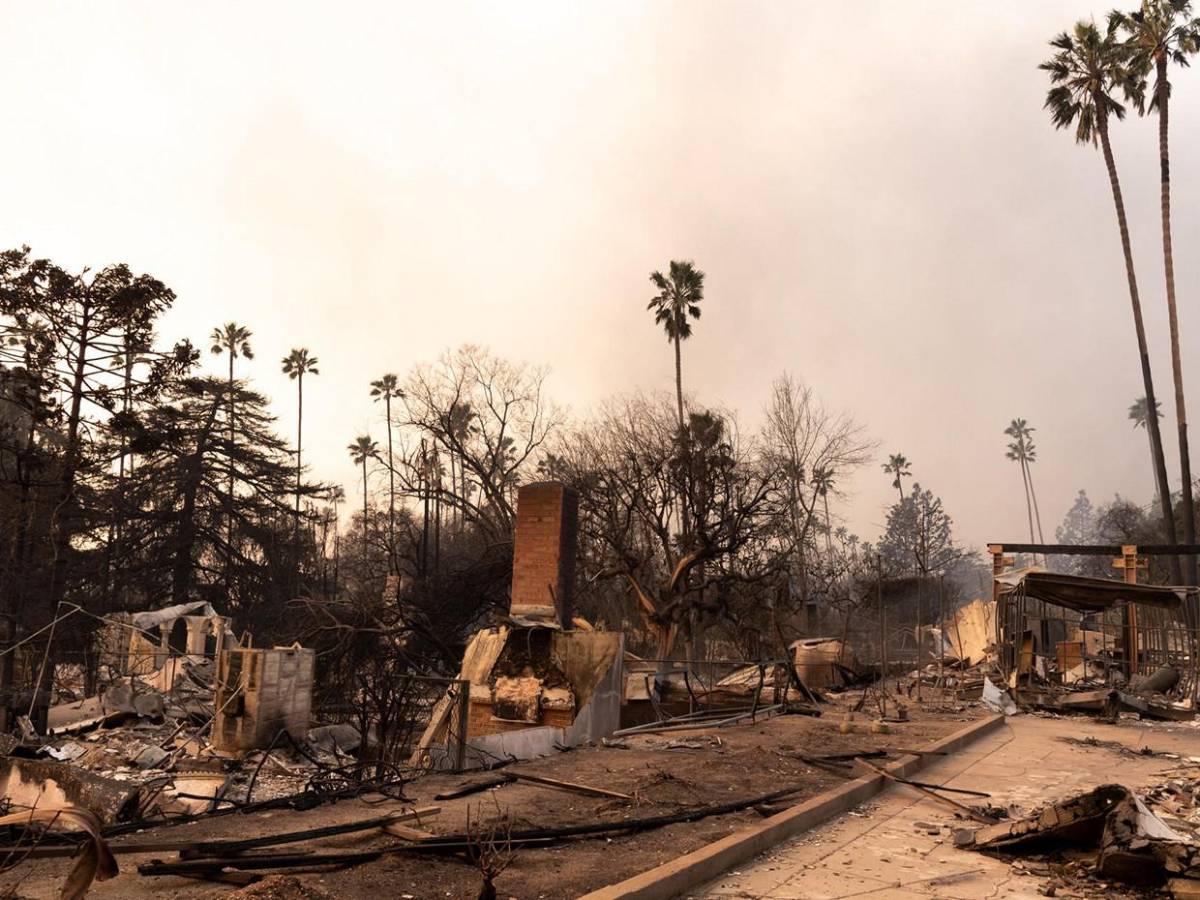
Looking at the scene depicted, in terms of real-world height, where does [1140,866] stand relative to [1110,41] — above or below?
below

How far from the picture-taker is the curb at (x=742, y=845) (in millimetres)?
5227

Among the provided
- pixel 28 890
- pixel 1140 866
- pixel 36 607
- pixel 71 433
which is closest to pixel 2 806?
pixel 28 890

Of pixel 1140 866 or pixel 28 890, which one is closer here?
pixel 28 890

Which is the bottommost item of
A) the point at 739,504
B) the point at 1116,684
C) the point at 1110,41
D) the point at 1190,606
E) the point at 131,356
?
the point at 1116,684

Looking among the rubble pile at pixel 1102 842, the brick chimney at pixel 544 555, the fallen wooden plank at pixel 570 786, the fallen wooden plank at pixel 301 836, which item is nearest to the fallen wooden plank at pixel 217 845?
the fallen wooden plank at pixel 301 836

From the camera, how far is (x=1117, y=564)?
75.7 ft

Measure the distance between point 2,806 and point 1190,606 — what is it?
2545cm

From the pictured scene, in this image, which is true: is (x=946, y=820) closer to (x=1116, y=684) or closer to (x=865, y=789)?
(x=865, y=789)

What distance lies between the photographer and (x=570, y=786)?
829 cm

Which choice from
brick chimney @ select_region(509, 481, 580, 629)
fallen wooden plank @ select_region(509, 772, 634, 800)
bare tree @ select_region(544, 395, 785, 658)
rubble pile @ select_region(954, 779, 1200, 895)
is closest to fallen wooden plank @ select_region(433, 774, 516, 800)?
fallen wooden plank @ select_region(509, 772, 634, 800)

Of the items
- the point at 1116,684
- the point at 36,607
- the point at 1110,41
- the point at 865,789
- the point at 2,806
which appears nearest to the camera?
the point at 2,806

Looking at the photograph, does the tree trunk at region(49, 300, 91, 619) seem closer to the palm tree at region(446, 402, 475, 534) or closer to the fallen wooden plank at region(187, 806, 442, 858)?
the palm tree at region(446, 402, 475, 534)

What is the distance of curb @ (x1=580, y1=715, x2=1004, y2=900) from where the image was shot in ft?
17.1

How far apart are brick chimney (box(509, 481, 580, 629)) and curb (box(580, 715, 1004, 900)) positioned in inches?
260
